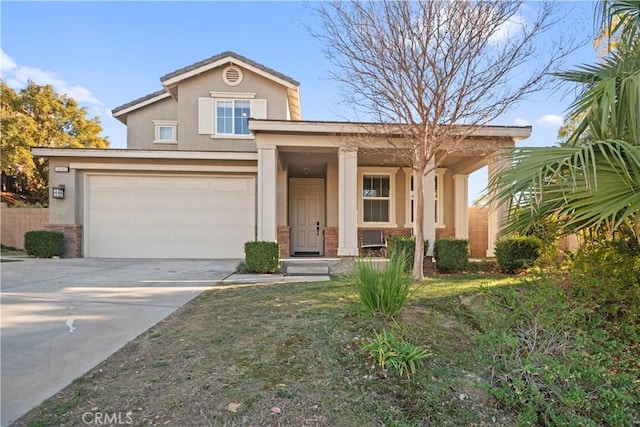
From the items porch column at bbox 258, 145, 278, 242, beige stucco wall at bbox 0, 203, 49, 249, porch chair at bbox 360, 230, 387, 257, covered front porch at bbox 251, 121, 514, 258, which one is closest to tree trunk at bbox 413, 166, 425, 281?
covered front porch at bbox 251, 121, 514, 258

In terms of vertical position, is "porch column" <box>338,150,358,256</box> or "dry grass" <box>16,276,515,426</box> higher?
"porch column" <box>338,150,358,256</box>

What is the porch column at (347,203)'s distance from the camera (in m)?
8.90

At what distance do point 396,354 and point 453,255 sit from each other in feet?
18.5

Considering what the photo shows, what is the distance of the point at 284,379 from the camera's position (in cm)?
277

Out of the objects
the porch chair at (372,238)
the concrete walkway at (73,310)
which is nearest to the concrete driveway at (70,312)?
the concrete walkway at (73,310)

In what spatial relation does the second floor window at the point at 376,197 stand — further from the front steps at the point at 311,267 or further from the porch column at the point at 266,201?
the porch column at the point at 266,201

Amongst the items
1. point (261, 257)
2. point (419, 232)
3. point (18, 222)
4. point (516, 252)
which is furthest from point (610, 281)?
point (18, 222)

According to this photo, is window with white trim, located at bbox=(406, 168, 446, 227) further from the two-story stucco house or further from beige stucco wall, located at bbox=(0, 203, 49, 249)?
beige stucco wall, located at bbox=(0, 203, 49, 249)

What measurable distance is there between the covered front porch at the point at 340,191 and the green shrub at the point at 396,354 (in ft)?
19.0

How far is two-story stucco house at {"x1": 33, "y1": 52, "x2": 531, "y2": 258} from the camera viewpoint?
10.9 metres

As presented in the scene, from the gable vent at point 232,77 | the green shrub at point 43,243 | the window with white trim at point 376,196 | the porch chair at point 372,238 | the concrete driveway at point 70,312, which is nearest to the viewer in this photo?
the concrete driveway at point 70,312

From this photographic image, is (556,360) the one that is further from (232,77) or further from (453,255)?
(232,77)

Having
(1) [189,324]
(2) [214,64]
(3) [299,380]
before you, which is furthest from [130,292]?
(2) [214,64]

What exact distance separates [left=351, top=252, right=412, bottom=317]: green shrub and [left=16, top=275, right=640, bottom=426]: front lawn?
13cm
